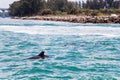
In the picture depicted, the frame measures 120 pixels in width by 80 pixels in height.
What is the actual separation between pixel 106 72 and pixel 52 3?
558 ft

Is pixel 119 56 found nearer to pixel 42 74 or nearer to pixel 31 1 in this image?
pixel 42 74

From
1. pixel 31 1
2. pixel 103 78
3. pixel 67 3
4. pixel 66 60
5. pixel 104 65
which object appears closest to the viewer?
pixel 103 78

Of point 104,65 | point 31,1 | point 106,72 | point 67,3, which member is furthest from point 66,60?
point 67,3

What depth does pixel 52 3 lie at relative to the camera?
18262cm

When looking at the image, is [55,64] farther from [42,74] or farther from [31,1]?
[31,1]

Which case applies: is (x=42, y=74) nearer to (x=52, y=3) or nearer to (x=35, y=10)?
(x=35, y=10)

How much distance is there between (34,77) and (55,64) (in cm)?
331

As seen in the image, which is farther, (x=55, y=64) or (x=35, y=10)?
(x=35, y=10)

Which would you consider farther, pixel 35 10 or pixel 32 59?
pixel 35 10

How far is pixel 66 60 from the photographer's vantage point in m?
17.7

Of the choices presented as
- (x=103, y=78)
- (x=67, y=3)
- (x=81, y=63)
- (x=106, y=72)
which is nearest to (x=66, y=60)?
(x=81, y=63)

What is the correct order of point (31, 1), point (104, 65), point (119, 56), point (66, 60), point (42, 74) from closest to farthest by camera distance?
1. point (42, 74)
2. point (104, 65)
3. point (66, 60)
4. point (119, 56)
5. point (31, 1)

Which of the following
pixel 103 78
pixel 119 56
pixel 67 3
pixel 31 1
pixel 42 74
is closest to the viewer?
pixel 103 78

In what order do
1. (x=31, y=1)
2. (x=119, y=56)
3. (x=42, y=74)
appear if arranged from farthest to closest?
(x=31, y=1), (x=119, y=56), (x=42, y=74)
